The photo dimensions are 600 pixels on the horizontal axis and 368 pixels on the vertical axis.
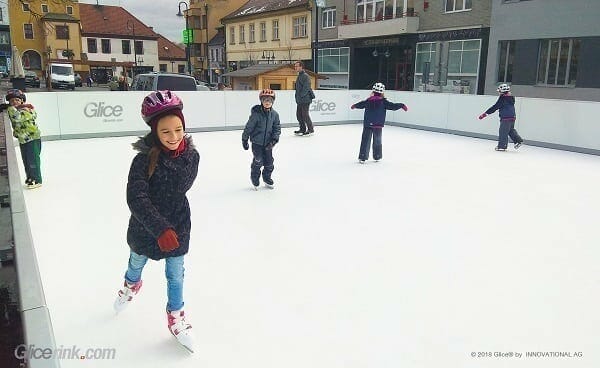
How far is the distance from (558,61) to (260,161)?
655 inches

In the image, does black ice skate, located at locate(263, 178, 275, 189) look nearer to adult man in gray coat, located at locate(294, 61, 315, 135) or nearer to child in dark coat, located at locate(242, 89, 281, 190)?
child in dark coat, located at locate(242, 89, 281, 190)

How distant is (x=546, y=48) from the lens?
744 inches

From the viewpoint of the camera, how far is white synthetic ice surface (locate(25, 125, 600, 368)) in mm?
2863

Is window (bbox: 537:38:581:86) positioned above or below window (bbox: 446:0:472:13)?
below

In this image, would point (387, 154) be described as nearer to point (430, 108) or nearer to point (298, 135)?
point (298, 135)

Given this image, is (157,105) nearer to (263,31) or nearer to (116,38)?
(263,31)

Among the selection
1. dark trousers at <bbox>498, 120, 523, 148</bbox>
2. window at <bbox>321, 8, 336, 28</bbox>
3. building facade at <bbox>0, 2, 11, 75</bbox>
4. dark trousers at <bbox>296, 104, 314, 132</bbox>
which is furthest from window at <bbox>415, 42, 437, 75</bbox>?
building facade at <bbox>0, 2, 11, 75</bbox>

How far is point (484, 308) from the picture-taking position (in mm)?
3344

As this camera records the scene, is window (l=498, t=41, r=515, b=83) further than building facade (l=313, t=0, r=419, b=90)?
No

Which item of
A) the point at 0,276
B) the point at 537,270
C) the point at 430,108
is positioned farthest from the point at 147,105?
the point at 430,108

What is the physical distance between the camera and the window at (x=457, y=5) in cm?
2220

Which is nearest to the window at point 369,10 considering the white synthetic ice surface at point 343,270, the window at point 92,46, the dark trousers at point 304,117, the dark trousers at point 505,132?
the dark trousers at point 304,117

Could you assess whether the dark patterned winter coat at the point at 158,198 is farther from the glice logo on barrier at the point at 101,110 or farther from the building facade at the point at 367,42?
the building facade at the point at 367,42

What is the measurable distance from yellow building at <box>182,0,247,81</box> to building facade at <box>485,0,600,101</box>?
34.6 meters
